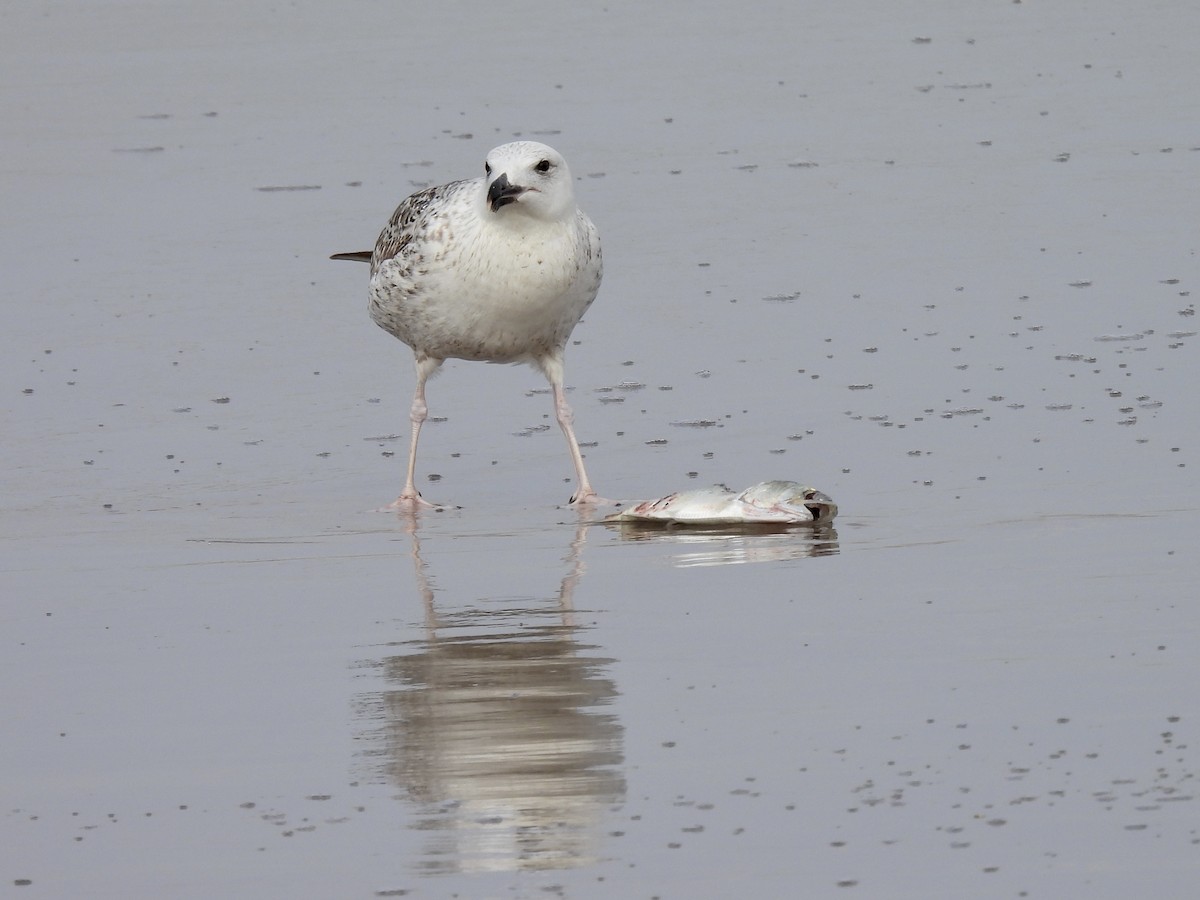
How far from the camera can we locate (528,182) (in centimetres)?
1017

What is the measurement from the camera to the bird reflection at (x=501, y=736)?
5496 millimetres

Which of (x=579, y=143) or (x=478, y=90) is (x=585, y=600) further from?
(x=478, y=90)

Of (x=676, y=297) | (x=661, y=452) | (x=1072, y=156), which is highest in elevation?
(x=1072, y=156)

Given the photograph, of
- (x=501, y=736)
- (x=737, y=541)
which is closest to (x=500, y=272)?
(x=737, y=541)

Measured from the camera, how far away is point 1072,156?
A: 16.8 meters

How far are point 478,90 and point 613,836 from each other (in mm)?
15371

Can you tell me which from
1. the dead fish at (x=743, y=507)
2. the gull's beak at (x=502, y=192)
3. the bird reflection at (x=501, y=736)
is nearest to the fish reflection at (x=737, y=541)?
A: the dead fish at (x=743, y=507)

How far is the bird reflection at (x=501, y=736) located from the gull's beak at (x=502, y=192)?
8.67 ft

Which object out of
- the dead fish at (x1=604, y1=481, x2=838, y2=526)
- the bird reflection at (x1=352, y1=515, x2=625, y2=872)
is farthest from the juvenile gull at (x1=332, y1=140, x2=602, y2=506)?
the bird reflection at (x1=352, y1=515, x2=625, y2=872)

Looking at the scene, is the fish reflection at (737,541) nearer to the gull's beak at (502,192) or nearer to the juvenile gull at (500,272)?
the juvenile gull at (500,272)

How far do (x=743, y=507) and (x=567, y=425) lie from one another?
1864 mm

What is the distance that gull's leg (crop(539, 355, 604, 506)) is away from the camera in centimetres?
999

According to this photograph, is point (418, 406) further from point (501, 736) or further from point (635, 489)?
point (501, 736)

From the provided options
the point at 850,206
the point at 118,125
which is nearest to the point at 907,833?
the point at 850,206
